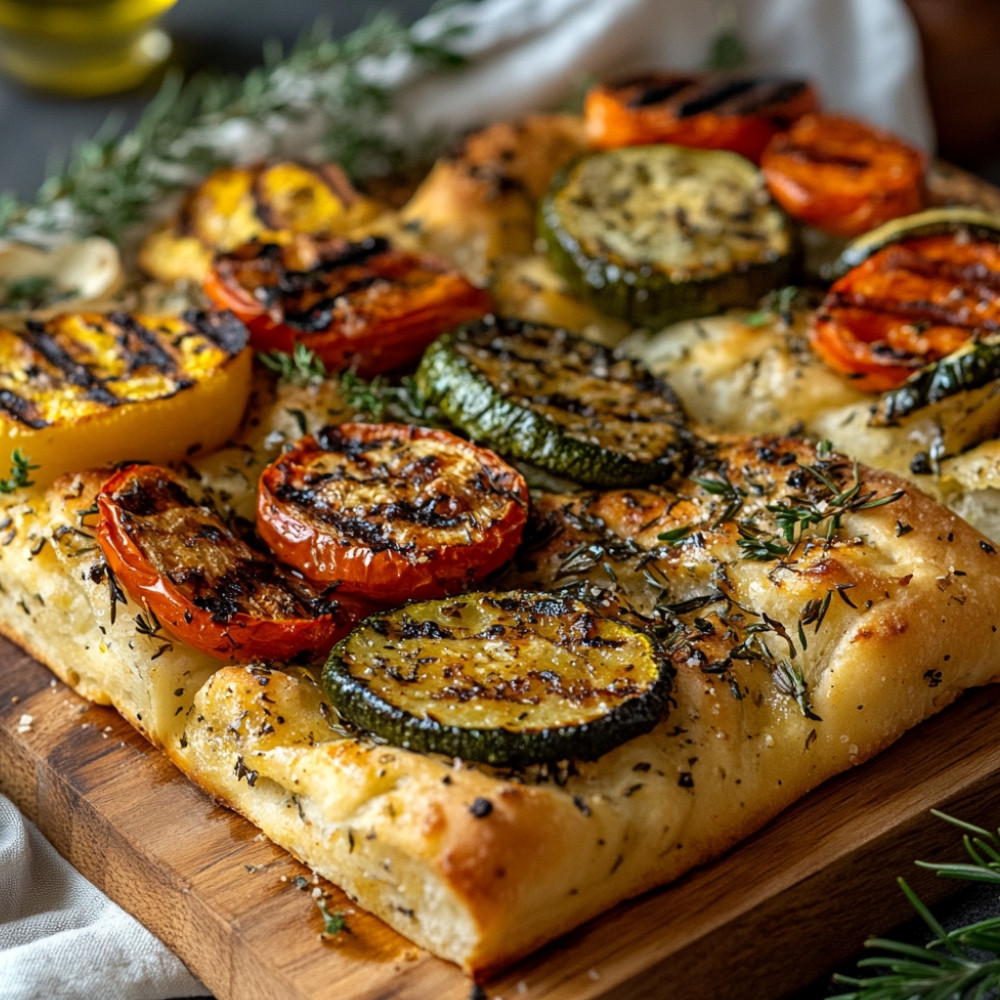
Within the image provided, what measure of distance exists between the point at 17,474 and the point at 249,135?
8.45 feet

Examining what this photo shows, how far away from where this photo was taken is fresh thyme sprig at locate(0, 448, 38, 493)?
3963 mm

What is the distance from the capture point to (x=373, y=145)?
20.4 feet

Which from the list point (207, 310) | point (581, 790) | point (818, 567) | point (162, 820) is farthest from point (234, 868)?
point (207, 310)

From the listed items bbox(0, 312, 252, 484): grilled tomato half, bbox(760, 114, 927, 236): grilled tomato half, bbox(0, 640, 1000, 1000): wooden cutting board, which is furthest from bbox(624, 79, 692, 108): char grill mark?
bbox(0, 640, 1000, 1000): wooden cutting board

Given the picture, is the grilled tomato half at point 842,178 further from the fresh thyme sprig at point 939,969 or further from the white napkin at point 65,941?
the white napkin at point 65,941

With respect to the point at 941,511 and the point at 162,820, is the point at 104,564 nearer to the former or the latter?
the point at 162,820

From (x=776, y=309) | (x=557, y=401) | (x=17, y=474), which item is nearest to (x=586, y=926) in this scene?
(x=557, y=401)

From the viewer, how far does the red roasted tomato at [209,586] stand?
3600mm

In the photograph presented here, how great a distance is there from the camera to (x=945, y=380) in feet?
14.0

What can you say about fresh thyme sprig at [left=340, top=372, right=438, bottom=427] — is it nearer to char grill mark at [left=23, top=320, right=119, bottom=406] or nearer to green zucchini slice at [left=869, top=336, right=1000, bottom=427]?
char grill mark at [left=23, top=320, right=119, bottom=406]

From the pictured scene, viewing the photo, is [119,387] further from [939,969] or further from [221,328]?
[939,969]

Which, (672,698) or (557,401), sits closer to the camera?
(672,698)

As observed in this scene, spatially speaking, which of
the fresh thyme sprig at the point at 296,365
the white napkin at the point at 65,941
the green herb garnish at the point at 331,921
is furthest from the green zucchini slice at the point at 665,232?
the white napkin at the point at 65,941

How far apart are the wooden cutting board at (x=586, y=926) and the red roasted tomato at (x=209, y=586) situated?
17.8 inches
